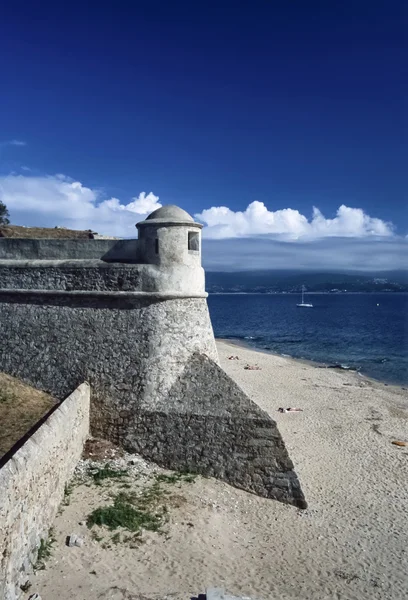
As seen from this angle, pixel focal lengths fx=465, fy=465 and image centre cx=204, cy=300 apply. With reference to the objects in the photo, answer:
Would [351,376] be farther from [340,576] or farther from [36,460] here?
[36,460]

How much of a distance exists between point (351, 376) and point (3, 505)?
31.5 m

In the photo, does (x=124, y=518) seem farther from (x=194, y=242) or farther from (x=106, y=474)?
(x=194, y=242)

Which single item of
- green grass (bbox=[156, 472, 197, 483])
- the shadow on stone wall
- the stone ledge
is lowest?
green grass (bbox=[156, 472, 197, 483])

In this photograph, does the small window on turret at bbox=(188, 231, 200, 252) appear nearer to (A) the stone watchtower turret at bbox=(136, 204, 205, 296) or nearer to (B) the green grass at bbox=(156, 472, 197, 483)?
(A) the stone watchtower turret at bbox=(136, 204, 205, 296)

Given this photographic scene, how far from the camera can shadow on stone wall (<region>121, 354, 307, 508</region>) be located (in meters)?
12.2

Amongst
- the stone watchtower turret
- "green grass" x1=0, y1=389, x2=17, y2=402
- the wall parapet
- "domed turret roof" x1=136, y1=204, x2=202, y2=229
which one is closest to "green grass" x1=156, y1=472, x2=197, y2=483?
the wall parapet

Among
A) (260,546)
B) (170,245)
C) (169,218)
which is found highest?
(169,218)

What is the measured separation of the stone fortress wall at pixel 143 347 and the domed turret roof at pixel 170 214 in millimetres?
43

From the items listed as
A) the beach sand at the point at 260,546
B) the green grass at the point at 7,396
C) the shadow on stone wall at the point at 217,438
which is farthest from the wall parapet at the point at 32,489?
the shadow on stone wall at the point at 217,438

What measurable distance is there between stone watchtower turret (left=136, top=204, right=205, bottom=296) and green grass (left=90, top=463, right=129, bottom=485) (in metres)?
5.24

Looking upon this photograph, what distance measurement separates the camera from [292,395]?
27.3 metres

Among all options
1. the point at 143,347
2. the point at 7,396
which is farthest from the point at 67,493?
the point at 143,347

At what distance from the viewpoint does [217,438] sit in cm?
1254

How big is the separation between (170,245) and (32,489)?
25.1 ft
